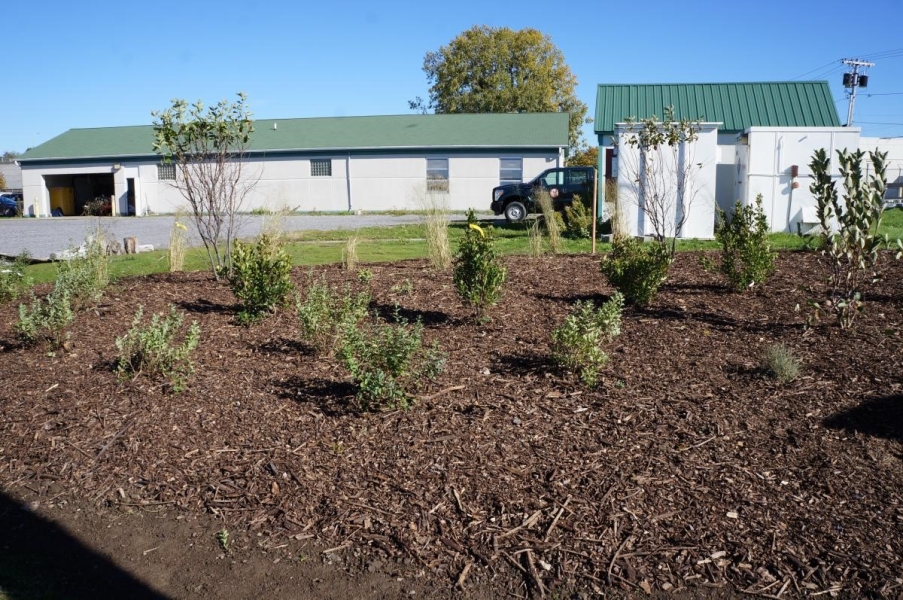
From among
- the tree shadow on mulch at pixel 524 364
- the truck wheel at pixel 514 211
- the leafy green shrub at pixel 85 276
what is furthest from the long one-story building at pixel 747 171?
the leafy green shrub at pixel 85 276

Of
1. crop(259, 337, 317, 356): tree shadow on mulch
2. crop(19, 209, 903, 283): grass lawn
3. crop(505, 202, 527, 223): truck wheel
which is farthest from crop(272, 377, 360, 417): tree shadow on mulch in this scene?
crop(505, 202, 527, 223): truck wheel

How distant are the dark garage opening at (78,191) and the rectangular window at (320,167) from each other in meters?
9.63

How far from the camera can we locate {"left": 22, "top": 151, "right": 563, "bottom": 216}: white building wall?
104 feet

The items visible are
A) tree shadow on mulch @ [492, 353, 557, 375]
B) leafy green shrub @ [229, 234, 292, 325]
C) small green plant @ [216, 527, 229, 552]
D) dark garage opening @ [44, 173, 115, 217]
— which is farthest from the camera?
dark garage opening @ [44, 173, 115, 217]

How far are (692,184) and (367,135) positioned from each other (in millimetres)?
21696

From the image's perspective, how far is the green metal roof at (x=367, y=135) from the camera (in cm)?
3166

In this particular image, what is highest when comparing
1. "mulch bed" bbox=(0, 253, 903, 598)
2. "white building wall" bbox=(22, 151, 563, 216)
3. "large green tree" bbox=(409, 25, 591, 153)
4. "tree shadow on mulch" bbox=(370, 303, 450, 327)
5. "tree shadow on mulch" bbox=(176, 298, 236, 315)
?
"large green tree" bbox=(409, 25, 591, 153)

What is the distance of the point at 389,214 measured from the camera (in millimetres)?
29969

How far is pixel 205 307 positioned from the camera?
7.72 meters

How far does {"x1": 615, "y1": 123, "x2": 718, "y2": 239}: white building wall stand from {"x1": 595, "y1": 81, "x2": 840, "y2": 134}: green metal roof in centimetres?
698

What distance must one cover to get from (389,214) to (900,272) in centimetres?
2284

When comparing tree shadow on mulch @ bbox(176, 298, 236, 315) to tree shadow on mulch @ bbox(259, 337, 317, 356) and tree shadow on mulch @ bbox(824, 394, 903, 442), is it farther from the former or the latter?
tree shadow on mulch @ bbox(824, 394, 903, 442)

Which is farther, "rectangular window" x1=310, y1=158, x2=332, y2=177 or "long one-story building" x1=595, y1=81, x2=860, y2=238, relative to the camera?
"rectangular window" x1=310, y1=158, x2=332, y2=177

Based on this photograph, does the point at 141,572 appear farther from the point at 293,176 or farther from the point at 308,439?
the point at 293,176
